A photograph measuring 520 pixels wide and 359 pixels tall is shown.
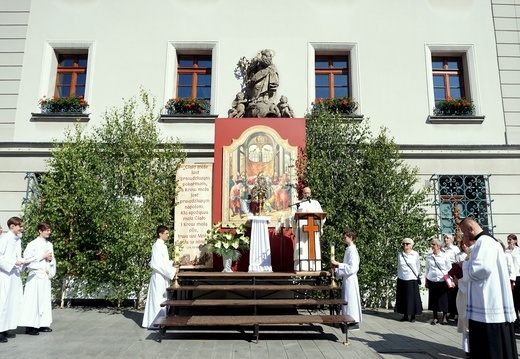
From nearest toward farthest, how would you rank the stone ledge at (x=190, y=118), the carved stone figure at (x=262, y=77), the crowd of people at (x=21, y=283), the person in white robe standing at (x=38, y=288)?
the crowd of people at (x=21, y=283), the person in white robe standing at (x=38, y=288), the carved stone figure at (x=262, y=77), the stone ledge at (x=190, y=118)

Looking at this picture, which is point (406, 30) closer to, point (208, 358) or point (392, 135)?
point (392, 135)

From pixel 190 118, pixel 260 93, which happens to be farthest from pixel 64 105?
pixel 260 93

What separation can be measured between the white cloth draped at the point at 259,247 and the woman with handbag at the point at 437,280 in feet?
10.6

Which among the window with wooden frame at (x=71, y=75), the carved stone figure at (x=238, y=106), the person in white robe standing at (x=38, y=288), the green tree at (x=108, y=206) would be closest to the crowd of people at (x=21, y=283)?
the person in white robe standing at (x=38, y=288)

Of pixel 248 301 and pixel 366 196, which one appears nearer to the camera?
pixel 248 301

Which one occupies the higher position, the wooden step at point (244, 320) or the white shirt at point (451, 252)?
the white shirt at point (451, 252)

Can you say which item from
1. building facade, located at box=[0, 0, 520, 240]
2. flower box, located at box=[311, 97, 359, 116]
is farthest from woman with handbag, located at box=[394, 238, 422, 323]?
flower box, located at box=[311, 97, 359, 116]

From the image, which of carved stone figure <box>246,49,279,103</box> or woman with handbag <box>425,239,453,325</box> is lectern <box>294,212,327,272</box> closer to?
woman with handbag <box>425,239,453,325</box>

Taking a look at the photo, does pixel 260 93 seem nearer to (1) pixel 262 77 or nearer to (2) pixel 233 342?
(1) pixel 262 77

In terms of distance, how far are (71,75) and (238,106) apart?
5.25 metres

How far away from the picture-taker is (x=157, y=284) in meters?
7.27

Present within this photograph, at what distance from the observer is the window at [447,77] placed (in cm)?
1172

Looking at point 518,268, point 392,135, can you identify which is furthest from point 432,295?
point 392,135

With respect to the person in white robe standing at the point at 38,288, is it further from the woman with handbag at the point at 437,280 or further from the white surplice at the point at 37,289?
the woman with handbag at the point at 437,280
